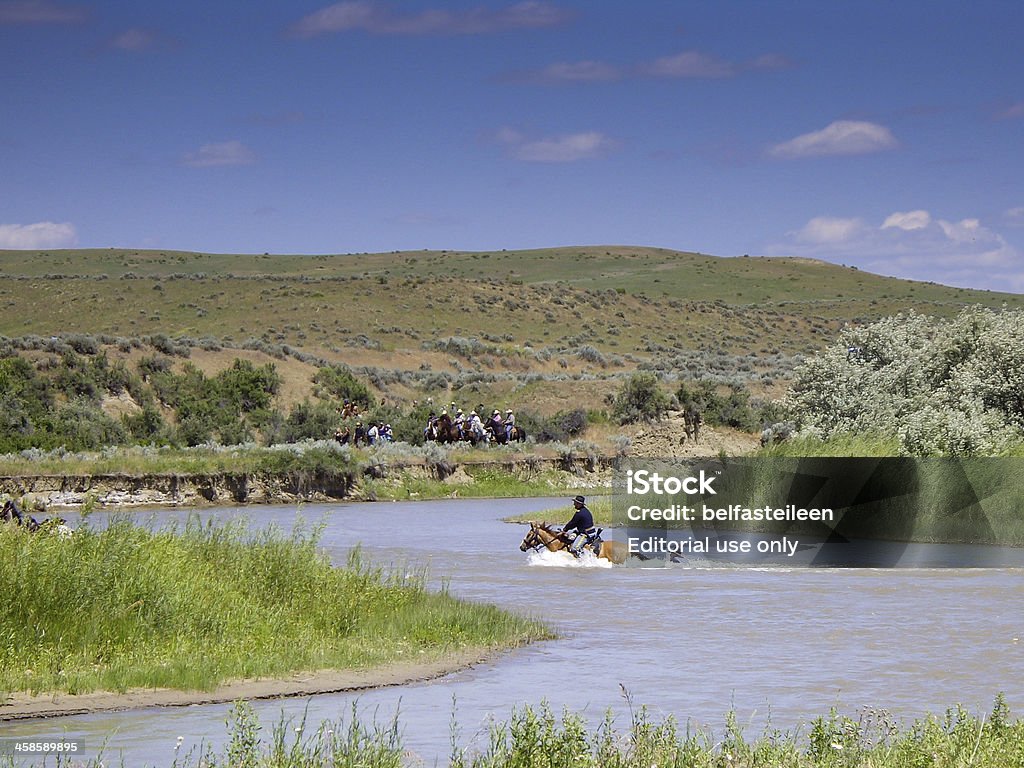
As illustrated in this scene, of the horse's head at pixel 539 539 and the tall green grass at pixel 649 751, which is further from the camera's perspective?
the horse's head at pixel 539 539

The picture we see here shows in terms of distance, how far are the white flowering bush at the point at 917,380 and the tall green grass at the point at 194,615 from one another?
16.8 meters

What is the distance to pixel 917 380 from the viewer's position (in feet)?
126

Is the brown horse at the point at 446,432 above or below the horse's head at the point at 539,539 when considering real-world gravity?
above

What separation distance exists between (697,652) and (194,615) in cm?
615

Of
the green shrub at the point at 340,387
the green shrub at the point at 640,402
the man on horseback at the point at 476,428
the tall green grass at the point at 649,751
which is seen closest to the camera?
the tall green grass at the point at 649,751

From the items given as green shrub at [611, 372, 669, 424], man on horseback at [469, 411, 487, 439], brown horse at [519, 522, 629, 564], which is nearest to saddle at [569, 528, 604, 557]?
brown horse at [519, 522, 629, 564]

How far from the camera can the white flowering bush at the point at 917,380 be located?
35438 mm

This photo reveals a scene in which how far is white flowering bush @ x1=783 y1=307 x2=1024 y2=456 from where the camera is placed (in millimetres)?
35438

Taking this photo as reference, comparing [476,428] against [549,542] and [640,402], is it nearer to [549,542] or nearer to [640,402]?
[640,402]

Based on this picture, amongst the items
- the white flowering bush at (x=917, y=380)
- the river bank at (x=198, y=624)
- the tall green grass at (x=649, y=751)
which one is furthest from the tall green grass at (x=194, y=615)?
the white flowering bush at (x=917, y=380)

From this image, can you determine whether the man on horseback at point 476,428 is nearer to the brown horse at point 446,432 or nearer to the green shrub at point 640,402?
the brown horse at point 446,432

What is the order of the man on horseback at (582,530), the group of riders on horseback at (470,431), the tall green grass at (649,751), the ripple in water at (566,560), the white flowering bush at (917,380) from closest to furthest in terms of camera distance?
the tall green grass at (649,751), the ripple in water at (566,560), the man on horseback at (582,530), the white flowering bush at (917,380), the group of riders on horseback at (470,431)

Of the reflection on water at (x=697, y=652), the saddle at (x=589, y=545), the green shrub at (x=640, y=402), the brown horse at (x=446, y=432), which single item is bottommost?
the reflection on water at (x=697, y=652)

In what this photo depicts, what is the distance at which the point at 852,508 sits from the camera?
3173cm
